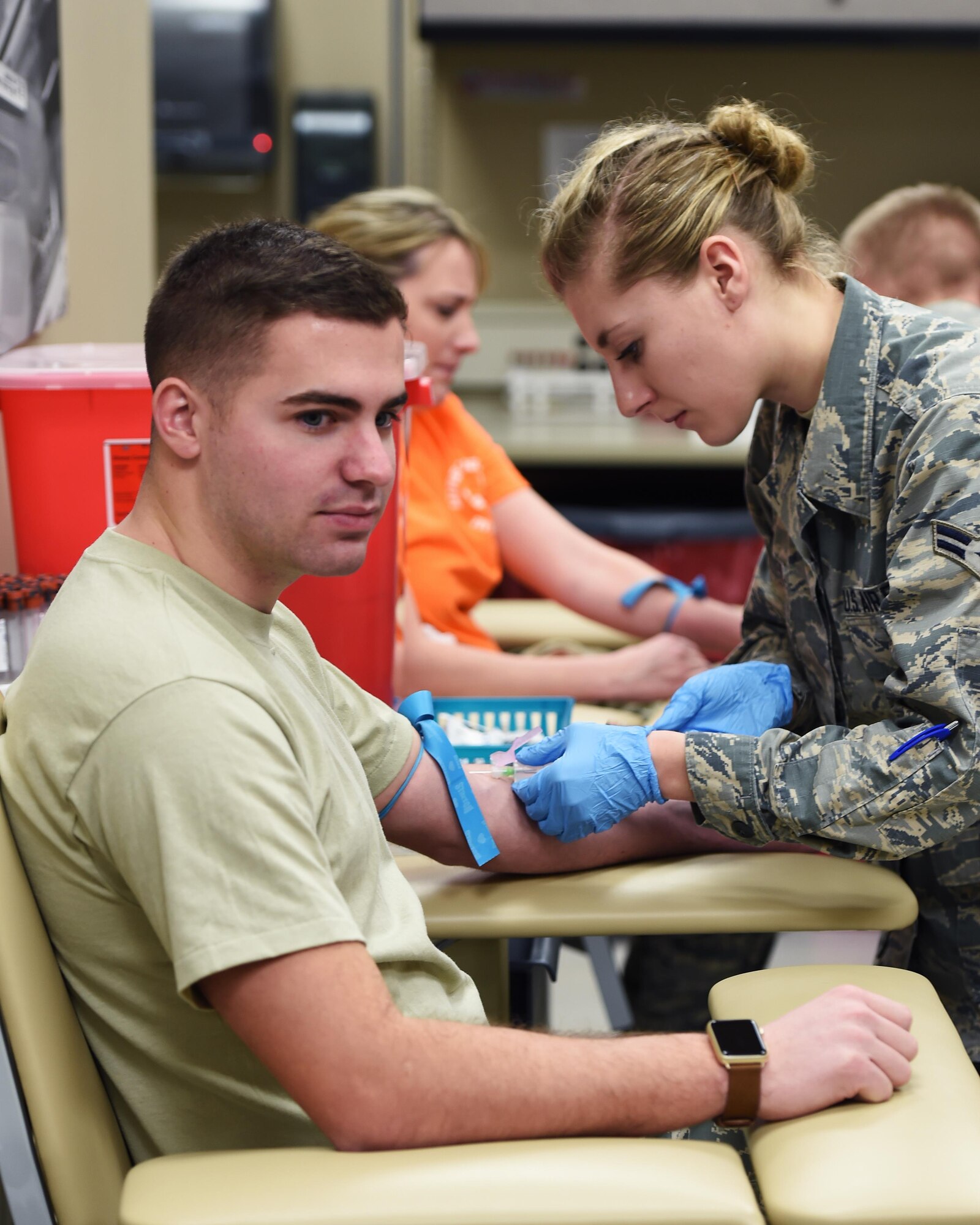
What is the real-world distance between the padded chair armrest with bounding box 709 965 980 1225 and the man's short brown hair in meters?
0.64

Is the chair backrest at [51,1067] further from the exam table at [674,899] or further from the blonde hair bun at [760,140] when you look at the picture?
the blonde hair bun at [760,140]

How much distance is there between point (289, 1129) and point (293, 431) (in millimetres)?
516

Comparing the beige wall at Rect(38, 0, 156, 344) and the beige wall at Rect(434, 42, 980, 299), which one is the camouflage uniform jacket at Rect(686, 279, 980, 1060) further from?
the beige wall at Rect(434, 42, 980, 299)

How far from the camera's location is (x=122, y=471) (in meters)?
1.31

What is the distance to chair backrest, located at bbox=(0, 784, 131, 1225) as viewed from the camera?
0.81 meters

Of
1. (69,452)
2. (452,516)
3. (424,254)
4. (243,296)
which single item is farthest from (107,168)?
(243,296)

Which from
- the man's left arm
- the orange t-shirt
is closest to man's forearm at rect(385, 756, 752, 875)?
the man's left arm

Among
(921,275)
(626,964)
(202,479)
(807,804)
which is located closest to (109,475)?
(202,479)

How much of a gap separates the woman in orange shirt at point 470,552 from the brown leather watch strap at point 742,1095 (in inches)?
40.8

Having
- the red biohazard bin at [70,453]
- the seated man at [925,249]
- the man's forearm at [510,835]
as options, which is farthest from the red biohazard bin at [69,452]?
the seated man at [925,249]

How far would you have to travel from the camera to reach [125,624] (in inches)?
33.9

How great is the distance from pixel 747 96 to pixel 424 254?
6.67 feet

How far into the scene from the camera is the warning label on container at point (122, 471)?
51.3 inches

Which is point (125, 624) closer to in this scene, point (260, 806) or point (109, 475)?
point (260, 806)
